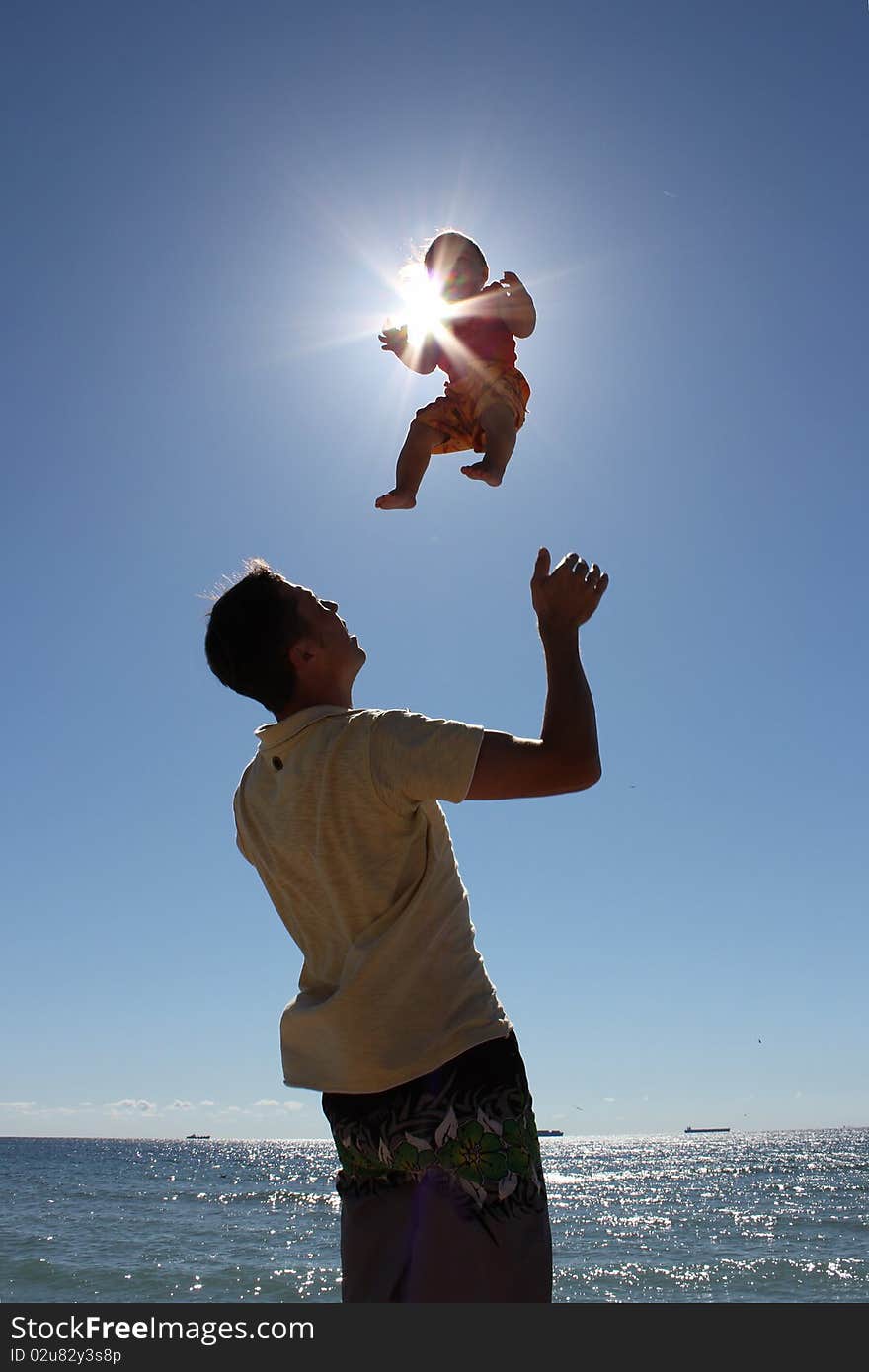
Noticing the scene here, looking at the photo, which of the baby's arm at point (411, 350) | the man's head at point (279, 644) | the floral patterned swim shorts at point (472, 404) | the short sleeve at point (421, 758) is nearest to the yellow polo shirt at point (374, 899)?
the short sleeve at point (421, 758)

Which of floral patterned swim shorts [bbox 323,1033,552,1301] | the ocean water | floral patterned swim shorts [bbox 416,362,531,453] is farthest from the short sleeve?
the ocean water

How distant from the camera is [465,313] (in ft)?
A: 10.5

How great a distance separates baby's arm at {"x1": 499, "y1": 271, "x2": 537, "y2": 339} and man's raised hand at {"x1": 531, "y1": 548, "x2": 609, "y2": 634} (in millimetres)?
1291

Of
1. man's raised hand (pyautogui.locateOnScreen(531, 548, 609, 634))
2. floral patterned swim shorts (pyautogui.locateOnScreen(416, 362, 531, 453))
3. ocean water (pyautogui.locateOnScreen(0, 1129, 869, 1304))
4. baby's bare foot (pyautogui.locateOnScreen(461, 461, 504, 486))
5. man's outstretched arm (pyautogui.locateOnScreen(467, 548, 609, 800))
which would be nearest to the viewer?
man's outstretched arm (pyautogui.locateOnScreen(467, 548, 609, 800))

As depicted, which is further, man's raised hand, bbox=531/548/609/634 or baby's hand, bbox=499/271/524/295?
baby's hand, bbox=499/271/524/295

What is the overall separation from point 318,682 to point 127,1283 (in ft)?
61.5

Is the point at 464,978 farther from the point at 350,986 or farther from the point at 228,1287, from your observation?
the point at 228,1287

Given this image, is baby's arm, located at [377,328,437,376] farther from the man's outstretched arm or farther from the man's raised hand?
the man's outstretched arm

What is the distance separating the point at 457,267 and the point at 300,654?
1.69 m

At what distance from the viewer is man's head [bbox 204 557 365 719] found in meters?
2.32

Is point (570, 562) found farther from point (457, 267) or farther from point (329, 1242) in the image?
point (329, 1242)

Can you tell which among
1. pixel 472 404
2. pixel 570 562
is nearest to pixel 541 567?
pixel 570 562

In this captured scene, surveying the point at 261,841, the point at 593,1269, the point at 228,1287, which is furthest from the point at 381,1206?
the point at 593,1269

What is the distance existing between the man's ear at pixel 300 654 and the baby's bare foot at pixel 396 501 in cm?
82
